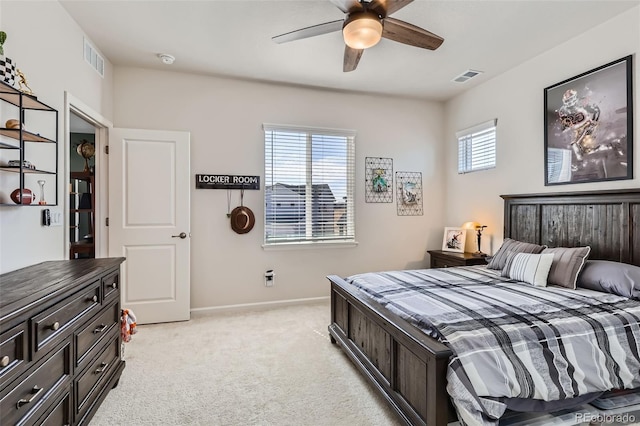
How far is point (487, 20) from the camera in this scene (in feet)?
8.92

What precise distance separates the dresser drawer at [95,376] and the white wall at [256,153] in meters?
1.58

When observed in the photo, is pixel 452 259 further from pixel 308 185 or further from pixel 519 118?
pixel 308 185

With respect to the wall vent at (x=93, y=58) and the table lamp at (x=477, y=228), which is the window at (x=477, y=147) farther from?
the wall vent at (x=93, y=58)

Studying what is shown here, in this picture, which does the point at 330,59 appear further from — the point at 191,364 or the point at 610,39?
the point at 191,364

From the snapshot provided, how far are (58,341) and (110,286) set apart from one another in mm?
705

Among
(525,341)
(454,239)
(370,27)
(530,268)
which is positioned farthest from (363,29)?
(454,239)

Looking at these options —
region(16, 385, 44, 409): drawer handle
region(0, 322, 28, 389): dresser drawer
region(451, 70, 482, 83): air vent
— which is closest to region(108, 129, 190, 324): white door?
region(16, 385, 44, 409): drawer handle

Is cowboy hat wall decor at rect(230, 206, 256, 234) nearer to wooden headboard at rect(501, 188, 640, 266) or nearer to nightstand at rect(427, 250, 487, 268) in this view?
nightstand at rect(427, 250, 487, 268)

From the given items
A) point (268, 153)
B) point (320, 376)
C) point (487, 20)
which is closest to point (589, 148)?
point (487, 20)

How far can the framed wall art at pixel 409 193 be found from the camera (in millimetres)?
4680

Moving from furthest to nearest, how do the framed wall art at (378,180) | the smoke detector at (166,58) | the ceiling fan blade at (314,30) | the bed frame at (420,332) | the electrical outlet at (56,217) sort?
the framed wall art at (378,180) → the smoke detector at (166,58) → the electrical outlet at (56,217) → the ceiling fan blade at (314,30) → the bed frame at (420,332)

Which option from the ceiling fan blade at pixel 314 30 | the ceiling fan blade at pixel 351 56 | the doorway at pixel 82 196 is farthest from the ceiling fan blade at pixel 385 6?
the doorway at pixel 82 196

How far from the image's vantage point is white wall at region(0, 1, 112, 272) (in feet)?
6.40

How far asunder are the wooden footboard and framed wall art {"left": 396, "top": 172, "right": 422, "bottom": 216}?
7.42 ft
